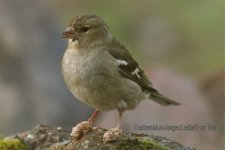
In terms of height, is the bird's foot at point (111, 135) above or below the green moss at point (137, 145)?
above

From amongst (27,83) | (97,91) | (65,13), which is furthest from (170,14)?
(97,91)

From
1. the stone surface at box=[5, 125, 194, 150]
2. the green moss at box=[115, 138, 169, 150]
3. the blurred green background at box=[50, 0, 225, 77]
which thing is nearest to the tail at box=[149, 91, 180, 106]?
the stone surface at box=[5, 125, 194, 150]

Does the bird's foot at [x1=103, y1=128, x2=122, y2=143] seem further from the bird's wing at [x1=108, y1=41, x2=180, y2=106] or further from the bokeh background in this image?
the bokeh background

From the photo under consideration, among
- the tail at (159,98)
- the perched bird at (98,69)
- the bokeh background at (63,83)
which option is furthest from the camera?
the bokeh background at (63,83)

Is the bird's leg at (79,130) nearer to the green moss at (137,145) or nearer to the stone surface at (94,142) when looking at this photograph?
the stone surface at (94,142)

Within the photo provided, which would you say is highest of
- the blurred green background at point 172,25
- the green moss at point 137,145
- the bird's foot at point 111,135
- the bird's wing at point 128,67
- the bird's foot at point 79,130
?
the blurred green background at point 172,25

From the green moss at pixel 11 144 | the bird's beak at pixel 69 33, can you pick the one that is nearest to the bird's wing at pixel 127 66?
the bird's beak at pixel 69 33

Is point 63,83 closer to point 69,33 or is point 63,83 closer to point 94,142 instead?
point 69,33

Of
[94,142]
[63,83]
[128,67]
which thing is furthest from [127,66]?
[63,83]
